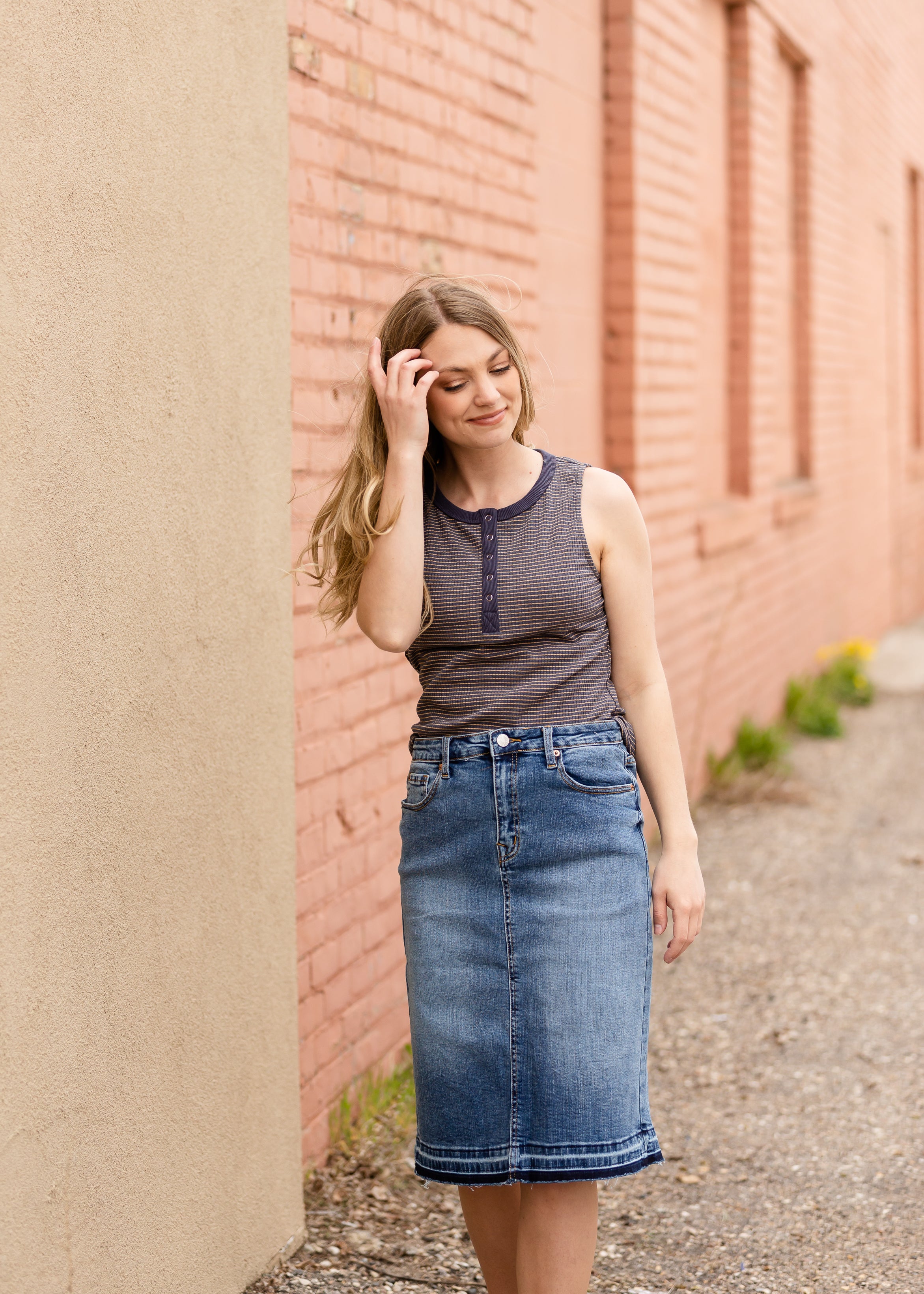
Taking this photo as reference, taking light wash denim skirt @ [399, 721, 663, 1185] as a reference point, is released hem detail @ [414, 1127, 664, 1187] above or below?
below

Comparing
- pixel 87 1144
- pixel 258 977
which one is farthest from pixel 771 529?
pixel 87 1144

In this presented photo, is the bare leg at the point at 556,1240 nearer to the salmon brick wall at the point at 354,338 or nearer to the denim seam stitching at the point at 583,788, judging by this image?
the denim seam stitching at the point at 583,788

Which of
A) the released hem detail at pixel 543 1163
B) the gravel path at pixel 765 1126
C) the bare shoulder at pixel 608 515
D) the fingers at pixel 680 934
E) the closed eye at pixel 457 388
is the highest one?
the closed eye at pixel 457 388

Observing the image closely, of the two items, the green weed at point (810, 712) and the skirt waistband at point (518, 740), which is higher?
the skirt waistband at point (518, 740)

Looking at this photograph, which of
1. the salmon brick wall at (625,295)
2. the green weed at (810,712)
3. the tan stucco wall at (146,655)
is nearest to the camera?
the tan stucco wall at (146,655)

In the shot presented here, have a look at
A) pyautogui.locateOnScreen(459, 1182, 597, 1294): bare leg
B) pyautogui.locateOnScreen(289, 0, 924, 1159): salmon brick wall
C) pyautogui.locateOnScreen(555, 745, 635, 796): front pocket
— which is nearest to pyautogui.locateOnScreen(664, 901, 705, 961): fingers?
pyautogui.locateOnScreen(555, 745, 635, 796): front pocket

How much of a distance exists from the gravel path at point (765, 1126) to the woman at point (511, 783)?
0.82m

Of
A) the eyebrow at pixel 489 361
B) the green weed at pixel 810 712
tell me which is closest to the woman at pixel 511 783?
the eyebrow at pixel 489 361

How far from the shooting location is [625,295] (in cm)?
595

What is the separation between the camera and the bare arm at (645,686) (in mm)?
2408

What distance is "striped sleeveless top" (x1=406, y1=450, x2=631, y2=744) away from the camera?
2328 mm

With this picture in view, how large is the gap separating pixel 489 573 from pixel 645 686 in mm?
340

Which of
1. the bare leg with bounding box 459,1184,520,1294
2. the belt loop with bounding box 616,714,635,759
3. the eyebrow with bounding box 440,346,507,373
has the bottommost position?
the bare leg with bounding box 459,1184,520,1294

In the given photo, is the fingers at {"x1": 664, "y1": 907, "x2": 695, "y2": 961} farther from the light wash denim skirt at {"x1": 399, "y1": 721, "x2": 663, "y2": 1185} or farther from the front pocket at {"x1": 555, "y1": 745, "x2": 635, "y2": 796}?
the front pocket at {"x1": 555, "y1": 745, "x2": 635, "y2": 796}
